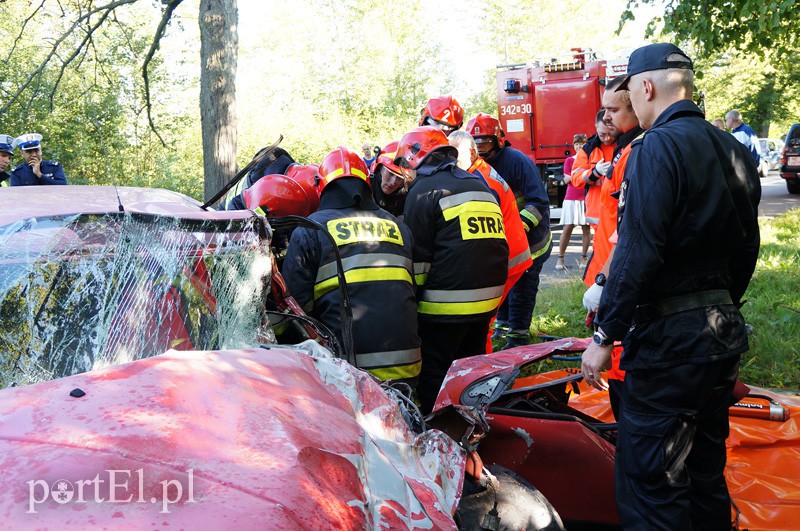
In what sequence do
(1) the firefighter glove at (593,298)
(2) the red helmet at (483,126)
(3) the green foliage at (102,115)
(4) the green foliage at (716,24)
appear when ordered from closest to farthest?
1. (1) the firefighter glove at (593,298)
2. (2) the red helmet at (483,126)
3. (4) the green foliage at (716,24)
4. (3) the green foliage at (102,115)

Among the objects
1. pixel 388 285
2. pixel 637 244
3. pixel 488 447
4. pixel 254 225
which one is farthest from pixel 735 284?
pixel 254 225

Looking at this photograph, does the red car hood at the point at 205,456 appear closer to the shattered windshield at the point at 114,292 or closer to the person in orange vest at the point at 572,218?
the shattered windshield at the point at 114,292

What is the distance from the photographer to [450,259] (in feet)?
13.2

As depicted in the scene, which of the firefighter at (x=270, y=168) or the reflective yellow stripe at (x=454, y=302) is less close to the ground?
the firefighter at (x=270, y=168)

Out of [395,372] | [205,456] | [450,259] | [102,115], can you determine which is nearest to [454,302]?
[450,259]

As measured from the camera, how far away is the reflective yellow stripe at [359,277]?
11.1ft

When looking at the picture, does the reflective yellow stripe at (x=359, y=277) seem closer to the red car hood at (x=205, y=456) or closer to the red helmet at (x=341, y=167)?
the red helmet at (x=341, y=167)

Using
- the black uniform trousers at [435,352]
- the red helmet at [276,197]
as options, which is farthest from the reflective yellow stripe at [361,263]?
the red helmet at [276,197]

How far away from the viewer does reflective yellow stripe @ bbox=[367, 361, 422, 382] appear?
133 inches

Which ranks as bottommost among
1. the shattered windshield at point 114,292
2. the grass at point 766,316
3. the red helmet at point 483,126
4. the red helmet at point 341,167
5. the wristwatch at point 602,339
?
the grass at point 766,316

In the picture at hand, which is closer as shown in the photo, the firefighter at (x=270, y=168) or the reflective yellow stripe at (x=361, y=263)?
the reflective yellow stripe at (x=361, y=263)

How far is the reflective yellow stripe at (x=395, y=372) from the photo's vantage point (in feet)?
11.1

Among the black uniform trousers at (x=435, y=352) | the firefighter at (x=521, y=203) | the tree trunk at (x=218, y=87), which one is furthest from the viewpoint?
the tree trunk at (x=218, y=87)

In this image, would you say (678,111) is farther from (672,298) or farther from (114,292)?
(114,292)
